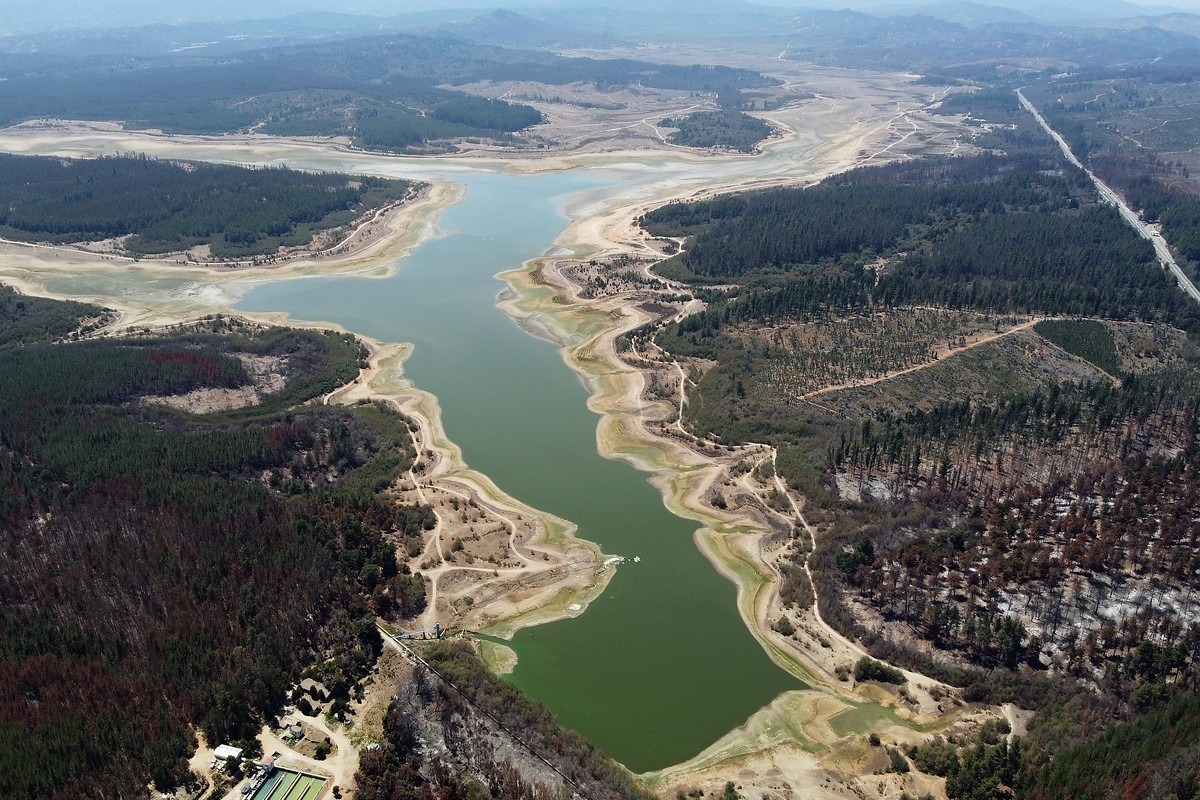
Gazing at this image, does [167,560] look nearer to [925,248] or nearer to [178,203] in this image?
[925,248]

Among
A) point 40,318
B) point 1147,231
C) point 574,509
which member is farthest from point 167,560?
point 1147,231

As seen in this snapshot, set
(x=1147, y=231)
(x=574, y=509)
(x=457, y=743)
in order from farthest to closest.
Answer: (x=1147, y=231), (x=574, y=509), (x=457, y=743)

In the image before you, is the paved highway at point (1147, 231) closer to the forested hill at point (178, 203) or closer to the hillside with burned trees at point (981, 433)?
the hillside with burned trees at point (981, 433)

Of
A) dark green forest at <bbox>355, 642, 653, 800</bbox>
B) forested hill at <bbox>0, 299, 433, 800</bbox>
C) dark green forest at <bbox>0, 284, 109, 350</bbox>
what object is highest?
dark green forest at <bbox>0, 284, 109, 350</bbox>

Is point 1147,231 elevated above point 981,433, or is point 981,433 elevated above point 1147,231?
point 1147,231

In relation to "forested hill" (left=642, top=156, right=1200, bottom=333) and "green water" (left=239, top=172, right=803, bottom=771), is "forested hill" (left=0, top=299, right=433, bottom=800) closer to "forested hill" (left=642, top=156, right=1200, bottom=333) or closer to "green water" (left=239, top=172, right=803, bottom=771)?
"green water" (left=239, top=172, right=803, bottom=771)

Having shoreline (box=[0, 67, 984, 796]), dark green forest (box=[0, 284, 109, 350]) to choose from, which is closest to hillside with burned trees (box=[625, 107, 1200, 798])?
shoreline (box=[0, 67, 984, 796])

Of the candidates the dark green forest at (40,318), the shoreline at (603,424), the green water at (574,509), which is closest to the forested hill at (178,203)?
the shoreline at (603,424)
